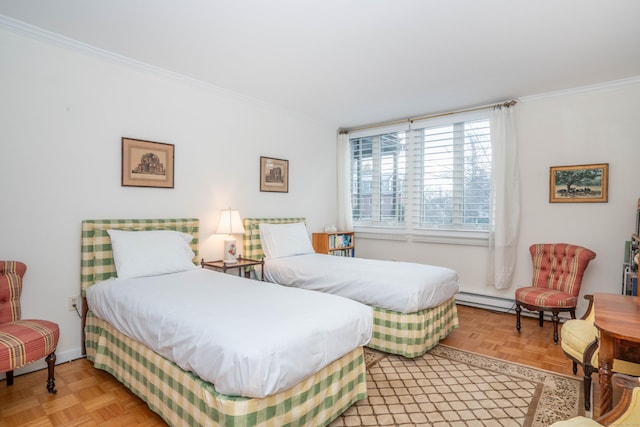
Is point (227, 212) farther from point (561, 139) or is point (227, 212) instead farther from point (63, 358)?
point (561, 139)

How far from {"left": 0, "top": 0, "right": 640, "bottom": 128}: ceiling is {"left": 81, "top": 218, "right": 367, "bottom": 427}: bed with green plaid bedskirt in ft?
6.71

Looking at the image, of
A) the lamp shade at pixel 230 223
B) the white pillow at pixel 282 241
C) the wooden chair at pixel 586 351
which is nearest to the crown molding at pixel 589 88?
the wooden chair at pixel 586 351

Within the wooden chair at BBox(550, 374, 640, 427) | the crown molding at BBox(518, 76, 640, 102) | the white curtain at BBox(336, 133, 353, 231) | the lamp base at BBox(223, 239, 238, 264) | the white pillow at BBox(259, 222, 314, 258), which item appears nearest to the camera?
the wooden chair at BBox(550, 374, 640, 427)

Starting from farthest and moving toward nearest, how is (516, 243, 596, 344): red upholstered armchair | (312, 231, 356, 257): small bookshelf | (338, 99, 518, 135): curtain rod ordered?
(312, 231, 356, 257): small bookshelf < (338, 99, 518, 135): curtain rod < (516, 243, 596, 344): red upholstered armchair

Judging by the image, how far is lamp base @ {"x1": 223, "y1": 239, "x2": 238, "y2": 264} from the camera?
3.79 m

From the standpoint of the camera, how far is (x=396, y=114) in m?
4.90

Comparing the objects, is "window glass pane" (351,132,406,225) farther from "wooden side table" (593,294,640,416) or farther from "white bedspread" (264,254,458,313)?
"wooden side table" (593,294,640,416)

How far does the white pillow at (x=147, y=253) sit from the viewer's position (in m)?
2.86

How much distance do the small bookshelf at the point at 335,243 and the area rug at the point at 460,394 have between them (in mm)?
2188

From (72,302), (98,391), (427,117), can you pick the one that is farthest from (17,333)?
(427,117)

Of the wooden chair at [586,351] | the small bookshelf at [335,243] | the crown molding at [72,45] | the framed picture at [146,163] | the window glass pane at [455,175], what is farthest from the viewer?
the small bookshelf at [335,243]

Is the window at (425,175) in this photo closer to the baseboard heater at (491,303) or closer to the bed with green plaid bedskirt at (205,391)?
the baseboard heater at (491,303)

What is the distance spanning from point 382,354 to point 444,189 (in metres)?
2.58

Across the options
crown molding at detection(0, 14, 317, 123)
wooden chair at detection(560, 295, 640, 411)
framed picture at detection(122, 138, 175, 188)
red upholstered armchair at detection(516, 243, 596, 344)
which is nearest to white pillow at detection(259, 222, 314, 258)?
framed picture at detection(122, 138, 175, 188)
